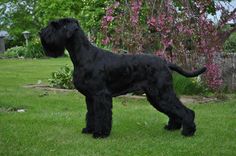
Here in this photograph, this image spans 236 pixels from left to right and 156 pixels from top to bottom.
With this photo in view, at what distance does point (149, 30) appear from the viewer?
12562 millimetres

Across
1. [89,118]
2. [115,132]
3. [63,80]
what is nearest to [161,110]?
[115,132]

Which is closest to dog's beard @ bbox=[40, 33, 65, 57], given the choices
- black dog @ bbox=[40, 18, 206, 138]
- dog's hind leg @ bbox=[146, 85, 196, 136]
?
black dog @ bbox=[40, 18, 206, 138]

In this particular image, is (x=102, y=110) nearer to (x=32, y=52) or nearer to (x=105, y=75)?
(x=105, y=75)

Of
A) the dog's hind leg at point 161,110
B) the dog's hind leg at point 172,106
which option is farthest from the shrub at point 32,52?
the dog's hind leg at point 172,106

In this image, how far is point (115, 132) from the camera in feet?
26.7

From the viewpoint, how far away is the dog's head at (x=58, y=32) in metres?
7.46

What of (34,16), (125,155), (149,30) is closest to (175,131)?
(125,155)

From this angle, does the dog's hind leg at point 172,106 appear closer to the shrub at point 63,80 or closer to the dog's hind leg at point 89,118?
the dog's hind leg at point 89,118

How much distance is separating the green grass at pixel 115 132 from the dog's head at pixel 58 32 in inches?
55.8

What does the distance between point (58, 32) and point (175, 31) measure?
478 centimetres

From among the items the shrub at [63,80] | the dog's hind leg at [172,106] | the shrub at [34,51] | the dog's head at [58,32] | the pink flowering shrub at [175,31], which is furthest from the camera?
the shrub at [34,51]

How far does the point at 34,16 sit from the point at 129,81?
52.7 meters

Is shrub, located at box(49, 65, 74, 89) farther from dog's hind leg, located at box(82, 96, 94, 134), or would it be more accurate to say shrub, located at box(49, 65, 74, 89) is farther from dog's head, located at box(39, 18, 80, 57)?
dog's head, located at box(39, 18, 80, 57)

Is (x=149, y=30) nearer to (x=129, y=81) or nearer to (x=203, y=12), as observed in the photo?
(x=203, y=12)
